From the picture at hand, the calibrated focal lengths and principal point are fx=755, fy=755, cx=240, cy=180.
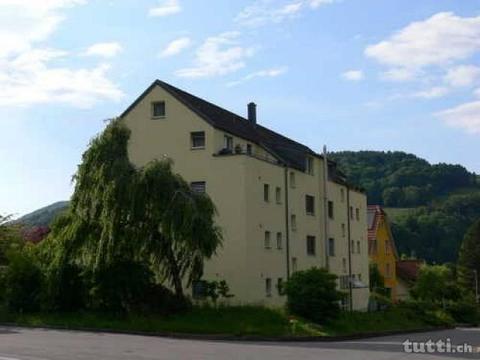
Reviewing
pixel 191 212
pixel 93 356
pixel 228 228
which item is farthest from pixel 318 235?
pixel 93 356

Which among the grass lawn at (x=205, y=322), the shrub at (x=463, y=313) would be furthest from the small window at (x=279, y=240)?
the shrub at (x=463, y=313)

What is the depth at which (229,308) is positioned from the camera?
36750 millimetres

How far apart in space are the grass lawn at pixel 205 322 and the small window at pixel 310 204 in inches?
568

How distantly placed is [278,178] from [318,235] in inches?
304

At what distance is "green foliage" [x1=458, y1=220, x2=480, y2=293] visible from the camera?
10744 cm

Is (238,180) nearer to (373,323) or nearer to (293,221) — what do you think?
(293,221)

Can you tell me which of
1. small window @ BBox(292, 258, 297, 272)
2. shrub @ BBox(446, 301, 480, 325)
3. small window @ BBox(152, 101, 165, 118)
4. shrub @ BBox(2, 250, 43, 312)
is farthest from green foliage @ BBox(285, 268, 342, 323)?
shrub @ BBox(446, 301, 480, 325)

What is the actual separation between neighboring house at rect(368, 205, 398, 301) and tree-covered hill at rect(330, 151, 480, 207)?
6129 cm

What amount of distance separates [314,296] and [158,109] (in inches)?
600

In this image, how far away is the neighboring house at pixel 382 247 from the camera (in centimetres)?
7688

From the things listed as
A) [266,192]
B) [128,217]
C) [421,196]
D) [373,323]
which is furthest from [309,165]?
[421,196]

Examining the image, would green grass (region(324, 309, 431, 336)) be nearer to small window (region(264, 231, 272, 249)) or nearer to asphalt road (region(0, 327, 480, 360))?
small window (region(264, 231, 272, 249))

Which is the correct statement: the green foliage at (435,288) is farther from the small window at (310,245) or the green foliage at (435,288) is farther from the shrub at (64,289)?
the shrub at (64,289)

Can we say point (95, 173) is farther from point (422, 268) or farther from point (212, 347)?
point (422, 268)
